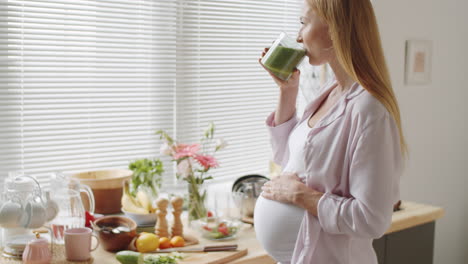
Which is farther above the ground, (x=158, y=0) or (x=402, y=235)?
(x=158, y=0)

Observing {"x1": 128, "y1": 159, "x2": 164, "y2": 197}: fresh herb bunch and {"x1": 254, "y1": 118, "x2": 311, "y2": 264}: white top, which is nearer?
{"x1": 254, "y1": 118, "x2": 311, "y2": 264}: white top

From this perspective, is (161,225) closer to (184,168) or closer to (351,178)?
(184,168)

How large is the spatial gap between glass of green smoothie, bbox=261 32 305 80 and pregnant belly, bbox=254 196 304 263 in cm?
39

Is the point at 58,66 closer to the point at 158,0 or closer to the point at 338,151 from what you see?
the point at 158,0

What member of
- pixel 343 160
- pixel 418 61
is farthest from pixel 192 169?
pixel 418 61

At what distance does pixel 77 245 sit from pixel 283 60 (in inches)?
35.0

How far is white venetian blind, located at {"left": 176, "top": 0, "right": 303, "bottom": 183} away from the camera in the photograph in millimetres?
2660

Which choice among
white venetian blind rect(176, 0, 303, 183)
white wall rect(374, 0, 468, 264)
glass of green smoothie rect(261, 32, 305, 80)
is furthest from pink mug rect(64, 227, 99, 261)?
white wall rect(374, 0, 468, 264)

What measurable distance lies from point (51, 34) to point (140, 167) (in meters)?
0.64

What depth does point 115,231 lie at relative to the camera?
192 cm

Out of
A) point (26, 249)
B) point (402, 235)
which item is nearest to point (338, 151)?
point (26, 249)

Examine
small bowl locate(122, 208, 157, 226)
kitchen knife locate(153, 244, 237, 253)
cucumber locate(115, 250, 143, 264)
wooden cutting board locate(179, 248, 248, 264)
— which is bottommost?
wooden cutting board locate(179, 248, 248, 264)

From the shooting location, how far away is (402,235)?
2.47 m

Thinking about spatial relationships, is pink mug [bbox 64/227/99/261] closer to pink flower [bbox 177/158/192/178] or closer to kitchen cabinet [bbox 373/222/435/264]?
pink flower [bbox 177/158/192/178]
